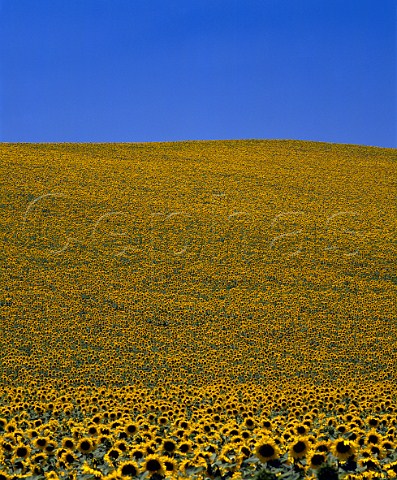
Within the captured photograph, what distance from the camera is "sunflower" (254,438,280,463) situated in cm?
784

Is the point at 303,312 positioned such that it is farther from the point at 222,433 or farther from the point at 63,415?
the point at 222,433

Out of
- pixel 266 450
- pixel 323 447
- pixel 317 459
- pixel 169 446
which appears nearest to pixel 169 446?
pixel 169 446

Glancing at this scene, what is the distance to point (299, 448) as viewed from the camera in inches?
312

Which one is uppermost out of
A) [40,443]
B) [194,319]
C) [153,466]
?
[194,319]

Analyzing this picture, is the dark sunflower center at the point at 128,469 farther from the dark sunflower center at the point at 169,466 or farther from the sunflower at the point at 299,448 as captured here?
the sunflower at the point at 299,448

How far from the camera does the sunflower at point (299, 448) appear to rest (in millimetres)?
7895

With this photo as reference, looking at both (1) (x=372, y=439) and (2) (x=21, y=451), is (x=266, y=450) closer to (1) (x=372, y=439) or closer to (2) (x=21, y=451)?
(1) (x=372, y=439)

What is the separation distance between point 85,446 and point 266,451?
3.03 meters

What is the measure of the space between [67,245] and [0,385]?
56.4ft

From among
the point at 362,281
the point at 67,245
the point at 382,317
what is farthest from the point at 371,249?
the point at 67,245

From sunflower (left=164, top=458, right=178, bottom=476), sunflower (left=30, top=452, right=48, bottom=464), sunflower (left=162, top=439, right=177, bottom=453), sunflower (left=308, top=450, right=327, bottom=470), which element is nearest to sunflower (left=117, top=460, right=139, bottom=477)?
sunflower (left=164, top=458, right=178, bottom=476)

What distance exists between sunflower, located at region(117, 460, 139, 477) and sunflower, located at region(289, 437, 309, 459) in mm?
1882

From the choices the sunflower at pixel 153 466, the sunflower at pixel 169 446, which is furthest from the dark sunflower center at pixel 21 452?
the sunflower at pixel 153 466

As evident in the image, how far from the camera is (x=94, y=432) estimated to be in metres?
10.7
